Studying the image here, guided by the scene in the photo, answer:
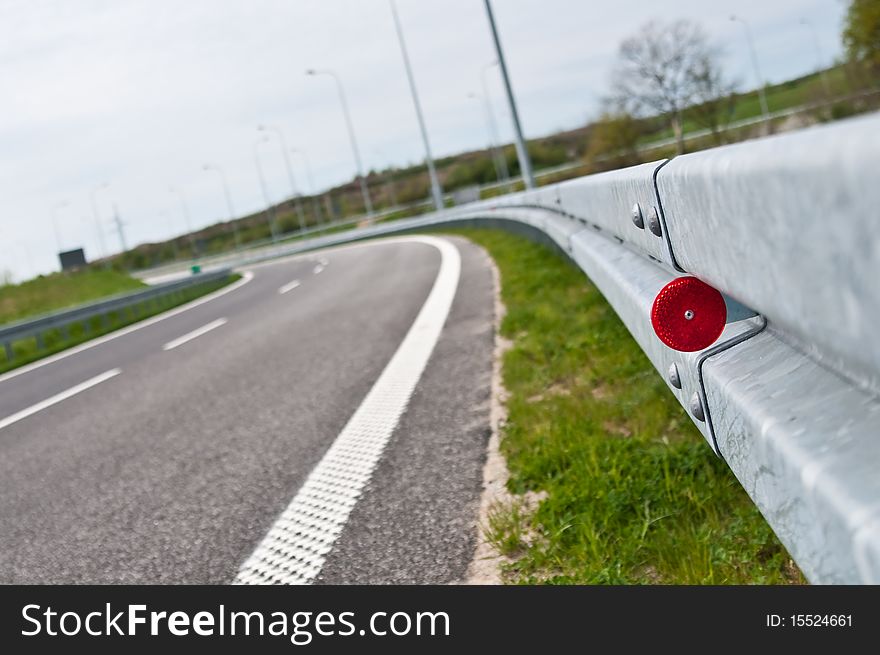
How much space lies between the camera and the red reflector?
1.99 meters

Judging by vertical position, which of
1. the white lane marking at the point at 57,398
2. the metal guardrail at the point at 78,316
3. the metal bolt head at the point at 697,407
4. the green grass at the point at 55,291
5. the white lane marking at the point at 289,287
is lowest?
the metal bolt head at the point at 697,407

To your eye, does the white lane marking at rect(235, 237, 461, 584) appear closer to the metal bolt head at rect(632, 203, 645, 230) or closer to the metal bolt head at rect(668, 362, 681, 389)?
the metal bolt head at rect(668, 362, 681, 389)

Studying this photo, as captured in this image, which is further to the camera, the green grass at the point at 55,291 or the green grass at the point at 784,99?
the green grass at the point at 784,99

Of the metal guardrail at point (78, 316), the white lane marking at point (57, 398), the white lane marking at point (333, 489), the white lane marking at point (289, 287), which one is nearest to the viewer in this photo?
the white lane marking at point (333, 489)

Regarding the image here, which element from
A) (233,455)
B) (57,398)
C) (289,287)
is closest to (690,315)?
(233,455)

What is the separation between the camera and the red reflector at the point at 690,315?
1991mm

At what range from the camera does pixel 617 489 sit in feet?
10.7

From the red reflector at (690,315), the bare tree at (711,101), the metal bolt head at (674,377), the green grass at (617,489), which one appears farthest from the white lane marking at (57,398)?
the bare tree at (711,101)

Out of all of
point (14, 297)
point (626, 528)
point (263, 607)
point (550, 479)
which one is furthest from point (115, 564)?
point (14, 297)

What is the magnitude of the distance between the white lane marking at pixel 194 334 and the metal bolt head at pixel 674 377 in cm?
908

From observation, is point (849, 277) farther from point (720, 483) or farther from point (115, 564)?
point (115, 564)

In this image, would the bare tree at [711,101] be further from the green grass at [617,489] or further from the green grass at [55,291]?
the green grass at [617,489]

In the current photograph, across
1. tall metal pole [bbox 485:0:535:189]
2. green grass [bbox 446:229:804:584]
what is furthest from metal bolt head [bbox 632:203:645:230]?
tall metal pole [bbox 485:0:535:189]

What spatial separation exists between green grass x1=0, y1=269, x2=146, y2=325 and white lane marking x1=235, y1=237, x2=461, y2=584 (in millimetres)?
21536
